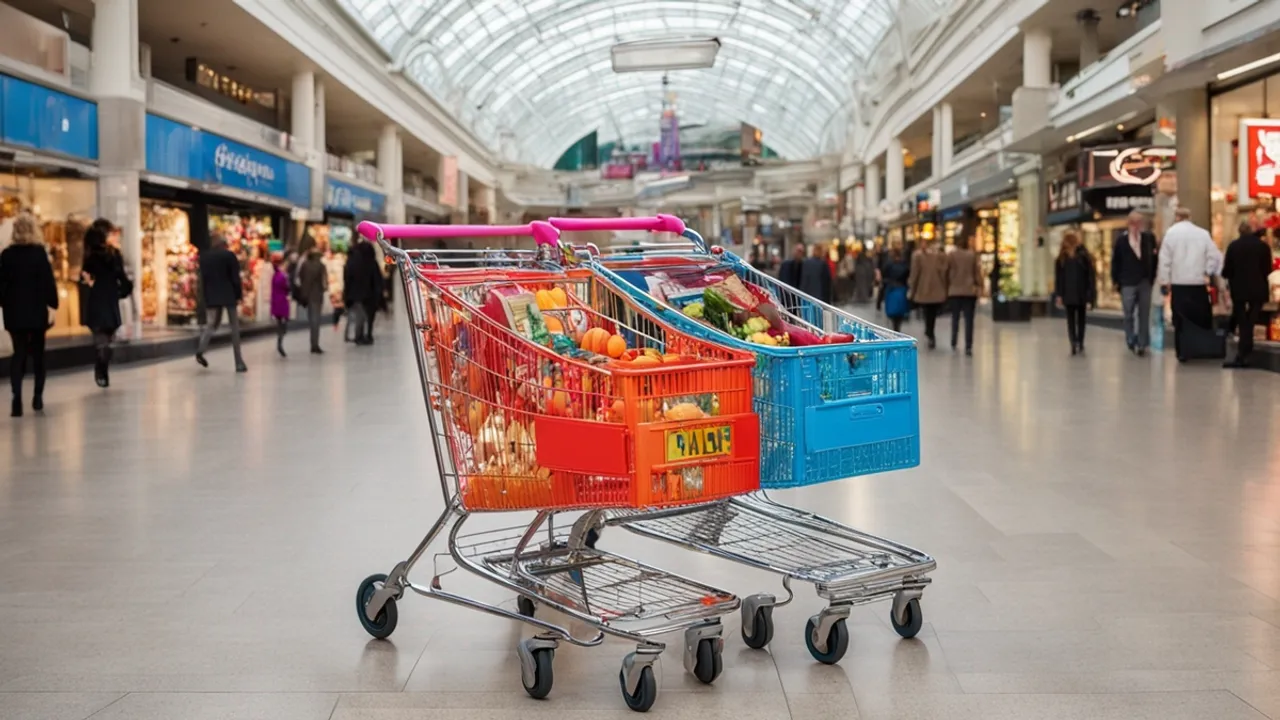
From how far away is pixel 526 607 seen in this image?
4.56m

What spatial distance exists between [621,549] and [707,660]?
1843 mm

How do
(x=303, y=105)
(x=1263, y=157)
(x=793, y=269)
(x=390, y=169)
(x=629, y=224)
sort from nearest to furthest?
(x=629, y=224)
(x=1263, y=157)
(x=793, y=269)
(x=303, y=105)
(x=390, y=169)

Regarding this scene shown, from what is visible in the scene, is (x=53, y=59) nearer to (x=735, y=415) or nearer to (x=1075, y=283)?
(x=1075, y=283)

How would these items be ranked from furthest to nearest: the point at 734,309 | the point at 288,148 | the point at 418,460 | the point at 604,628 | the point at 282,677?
the point at 288,148, the point at 418,460, the point at 734,309, the point at 282,677, the point at 604,628

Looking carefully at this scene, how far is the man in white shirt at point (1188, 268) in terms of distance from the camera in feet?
48.5

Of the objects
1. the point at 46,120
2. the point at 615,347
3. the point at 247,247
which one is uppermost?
the point at 46,120

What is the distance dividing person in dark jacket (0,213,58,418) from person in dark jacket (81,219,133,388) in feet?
6.91

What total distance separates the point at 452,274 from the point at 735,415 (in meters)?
1.15

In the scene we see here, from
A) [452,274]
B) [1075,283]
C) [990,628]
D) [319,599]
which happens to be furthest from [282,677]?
[1075,283]

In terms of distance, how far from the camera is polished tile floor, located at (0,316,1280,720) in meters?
3.66

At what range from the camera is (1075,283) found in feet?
56.5

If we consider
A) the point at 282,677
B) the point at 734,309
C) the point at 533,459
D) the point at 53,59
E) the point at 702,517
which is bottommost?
the point at 282,677

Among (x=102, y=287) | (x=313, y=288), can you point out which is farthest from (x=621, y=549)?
(x=313, y=288)

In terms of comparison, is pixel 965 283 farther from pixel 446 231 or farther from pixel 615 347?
pixel 615 347
